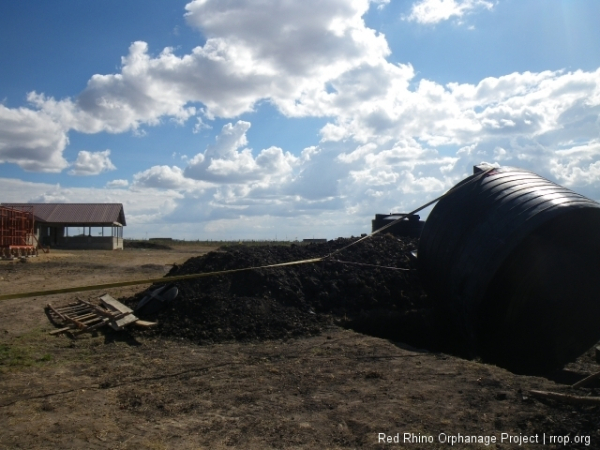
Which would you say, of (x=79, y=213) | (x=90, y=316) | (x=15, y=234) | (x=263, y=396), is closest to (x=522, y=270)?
(x=263, y=396)

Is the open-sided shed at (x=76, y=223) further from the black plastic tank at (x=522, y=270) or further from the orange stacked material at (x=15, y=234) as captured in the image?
the black plastic tank at (x=522, y=270)

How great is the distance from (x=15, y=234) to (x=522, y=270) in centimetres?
2970

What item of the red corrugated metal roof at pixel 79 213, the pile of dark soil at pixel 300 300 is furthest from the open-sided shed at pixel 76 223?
the pile of dark soil at pixel 300 300

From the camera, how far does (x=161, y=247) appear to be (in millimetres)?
49531

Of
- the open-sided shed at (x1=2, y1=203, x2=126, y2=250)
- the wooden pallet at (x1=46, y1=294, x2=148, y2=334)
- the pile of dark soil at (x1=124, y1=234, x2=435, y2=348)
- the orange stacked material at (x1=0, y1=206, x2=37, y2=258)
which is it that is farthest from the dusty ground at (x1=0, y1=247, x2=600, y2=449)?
the open-sided shed at (x1=2, y1=203, x2=126, y2=250)

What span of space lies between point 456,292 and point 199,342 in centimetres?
408

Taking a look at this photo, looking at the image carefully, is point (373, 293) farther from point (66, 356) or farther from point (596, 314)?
point (66, 356)

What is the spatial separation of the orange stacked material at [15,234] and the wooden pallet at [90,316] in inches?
762

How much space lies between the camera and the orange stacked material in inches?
1124

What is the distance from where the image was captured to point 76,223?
143ft

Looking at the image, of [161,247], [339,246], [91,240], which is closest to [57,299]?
[339,246]

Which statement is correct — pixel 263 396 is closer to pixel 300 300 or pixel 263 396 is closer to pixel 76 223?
pixel 300 300

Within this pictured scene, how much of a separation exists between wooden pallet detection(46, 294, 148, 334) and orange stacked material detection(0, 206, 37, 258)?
19.4 meters

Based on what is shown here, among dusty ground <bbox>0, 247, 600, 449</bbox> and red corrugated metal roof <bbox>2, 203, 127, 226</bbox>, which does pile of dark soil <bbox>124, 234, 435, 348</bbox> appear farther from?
red corrugated metal roof <bbox>2, 203, 127, 226</bbox>
